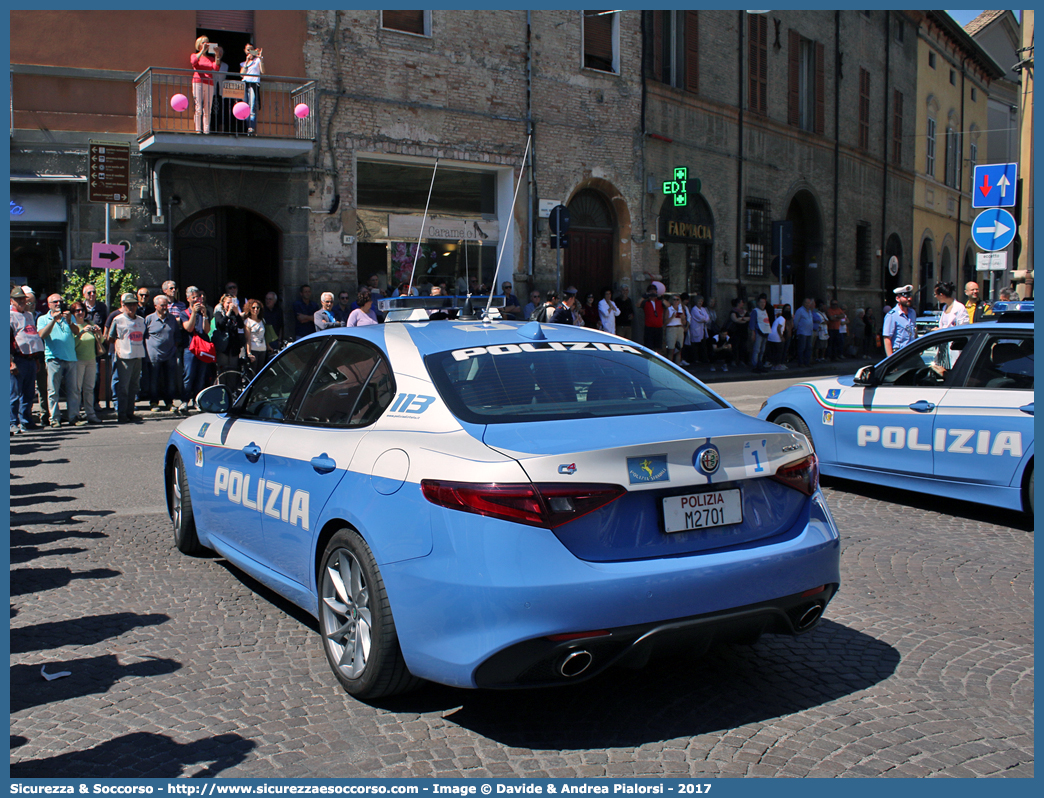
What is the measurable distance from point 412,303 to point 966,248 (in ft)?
149

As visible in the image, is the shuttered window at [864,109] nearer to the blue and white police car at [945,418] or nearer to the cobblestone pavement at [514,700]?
the blue and white police car at [945,418]

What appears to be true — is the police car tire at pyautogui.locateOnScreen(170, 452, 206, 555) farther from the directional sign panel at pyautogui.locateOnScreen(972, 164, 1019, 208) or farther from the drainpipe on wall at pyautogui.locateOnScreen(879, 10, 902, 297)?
the drainpipe on wall at pyautogui.locateOnScreen(879, 10, 902, 297)

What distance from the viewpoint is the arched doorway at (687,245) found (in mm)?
26469

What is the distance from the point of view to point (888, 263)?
3706cm

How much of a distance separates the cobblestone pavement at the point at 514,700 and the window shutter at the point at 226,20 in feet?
51.8

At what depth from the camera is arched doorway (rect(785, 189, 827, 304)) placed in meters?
33.0

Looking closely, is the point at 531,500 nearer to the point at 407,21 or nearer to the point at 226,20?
the point at 226,20

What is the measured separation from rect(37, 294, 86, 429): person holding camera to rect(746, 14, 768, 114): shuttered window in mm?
21871

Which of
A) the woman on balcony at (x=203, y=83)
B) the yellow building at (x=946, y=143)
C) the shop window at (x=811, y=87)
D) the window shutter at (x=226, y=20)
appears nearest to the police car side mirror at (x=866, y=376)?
the woman on balcony at (x=203, y=83)

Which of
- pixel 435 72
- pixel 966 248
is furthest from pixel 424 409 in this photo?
pixel 966 248

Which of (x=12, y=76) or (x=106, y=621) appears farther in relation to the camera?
(x=12, y=76)

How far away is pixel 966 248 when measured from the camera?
159ft

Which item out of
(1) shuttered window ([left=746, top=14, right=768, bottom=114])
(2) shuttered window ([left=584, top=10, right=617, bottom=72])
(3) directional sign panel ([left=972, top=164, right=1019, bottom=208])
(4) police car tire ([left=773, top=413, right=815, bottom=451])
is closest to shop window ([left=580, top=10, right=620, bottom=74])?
(2) shuttered window ([left=584, top=10, right=617, bottom=72])

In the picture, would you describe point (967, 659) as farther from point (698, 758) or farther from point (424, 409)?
point (424, 409)
